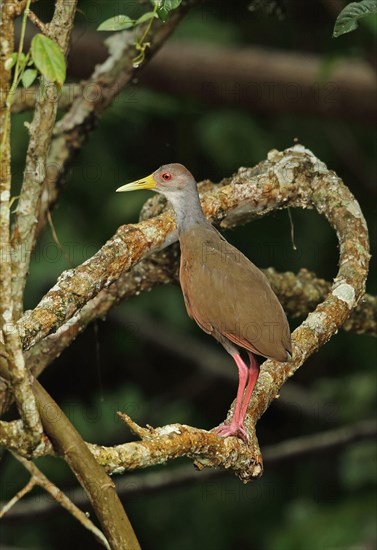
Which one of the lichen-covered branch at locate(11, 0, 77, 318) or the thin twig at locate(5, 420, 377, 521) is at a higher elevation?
the lichen-covered branch at locate(11, 0, 77, 318)

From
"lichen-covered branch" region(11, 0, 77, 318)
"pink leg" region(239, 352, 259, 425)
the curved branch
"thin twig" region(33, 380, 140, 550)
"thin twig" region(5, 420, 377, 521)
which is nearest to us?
"thin twig" region(33, 380, 140, 550)

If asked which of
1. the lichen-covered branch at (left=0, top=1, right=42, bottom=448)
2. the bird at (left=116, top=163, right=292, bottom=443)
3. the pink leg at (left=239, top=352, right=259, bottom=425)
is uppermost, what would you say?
the lichen-covered branch at (left=0, top=1, right=42, bottom=448)

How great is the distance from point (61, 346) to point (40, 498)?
2.77 m

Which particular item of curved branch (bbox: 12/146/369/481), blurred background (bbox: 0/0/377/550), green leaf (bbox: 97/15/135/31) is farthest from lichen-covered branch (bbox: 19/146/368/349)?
blurred background (bbox: 0/0/377/550)

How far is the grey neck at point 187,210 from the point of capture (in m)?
3.95

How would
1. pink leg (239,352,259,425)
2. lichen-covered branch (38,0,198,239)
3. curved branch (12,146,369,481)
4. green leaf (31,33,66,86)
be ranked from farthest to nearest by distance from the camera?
lichen-covered branch (38,0,198,239) → pink leg (239,352,259,425) → curved branch (12,146,369,481) → green leaf (31,33,66,86)

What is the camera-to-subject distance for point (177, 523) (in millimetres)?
7941

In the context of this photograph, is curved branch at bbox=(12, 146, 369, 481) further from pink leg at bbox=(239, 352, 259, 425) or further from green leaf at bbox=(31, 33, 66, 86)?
green leaf at bbox=(31, 33, 66, 86)

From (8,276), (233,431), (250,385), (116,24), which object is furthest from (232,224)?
(8,276)

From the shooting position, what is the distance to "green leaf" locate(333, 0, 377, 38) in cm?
334

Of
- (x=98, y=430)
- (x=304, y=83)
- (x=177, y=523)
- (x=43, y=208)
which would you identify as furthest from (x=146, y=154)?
(x=43, y=208)

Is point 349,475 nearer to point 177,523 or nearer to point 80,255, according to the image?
point 177,523

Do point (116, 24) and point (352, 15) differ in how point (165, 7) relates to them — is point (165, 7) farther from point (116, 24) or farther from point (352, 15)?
point (352, 15)

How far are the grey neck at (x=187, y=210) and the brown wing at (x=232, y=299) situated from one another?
128 mm
